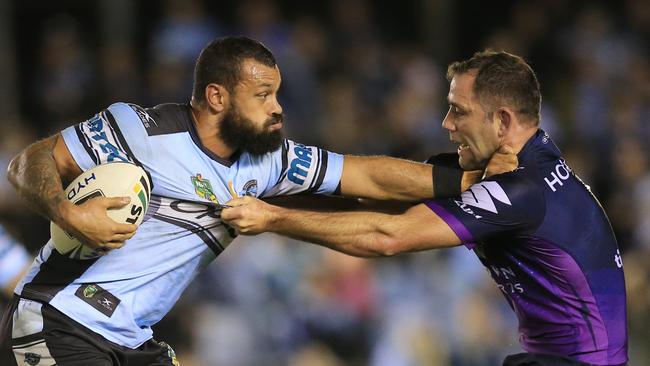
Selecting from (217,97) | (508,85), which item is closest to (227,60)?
(217,97)

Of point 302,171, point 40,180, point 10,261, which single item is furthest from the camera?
point 10,261

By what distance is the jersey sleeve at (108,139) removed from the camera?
15.5 ft

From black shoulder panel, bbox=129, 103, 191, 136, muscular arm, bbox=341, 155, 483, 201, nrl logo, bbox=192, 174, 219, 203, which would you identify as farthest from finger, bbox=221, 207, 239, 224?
muscular arm, bbox=341, 155, 483, 201

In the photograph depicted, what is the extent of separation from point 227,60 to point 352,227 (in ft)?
3.22

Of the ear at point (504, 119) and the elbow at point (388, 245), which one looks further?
the ear at point (504, 119)

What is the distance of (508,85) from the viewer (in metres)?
4.95

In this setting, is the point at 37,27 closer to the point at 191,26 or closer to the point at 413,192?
the point at 191,26

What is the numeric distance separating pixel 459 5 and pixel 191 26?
9.93ft

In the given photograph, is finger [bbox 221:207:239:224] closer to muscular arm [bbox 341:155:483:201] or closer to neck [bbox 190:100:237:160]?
neck [bbox 190:100:237:160]

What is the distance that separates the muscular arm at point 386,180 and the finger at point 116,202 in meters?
1.26

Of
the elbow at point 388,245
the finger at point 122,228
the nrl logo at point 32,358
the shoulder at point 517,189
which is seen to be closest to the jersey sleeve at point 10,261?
the nrl logo at point 32,358

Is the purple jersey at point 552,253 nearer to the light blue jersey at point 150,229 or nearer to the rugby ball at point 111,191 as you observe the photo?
the light blue jersey at point 150,229

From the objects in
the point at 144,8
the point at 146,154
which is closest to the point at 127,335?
the point at 146,154

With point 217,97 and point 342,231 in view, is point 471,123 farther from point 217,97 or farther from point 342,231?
point 217,97
